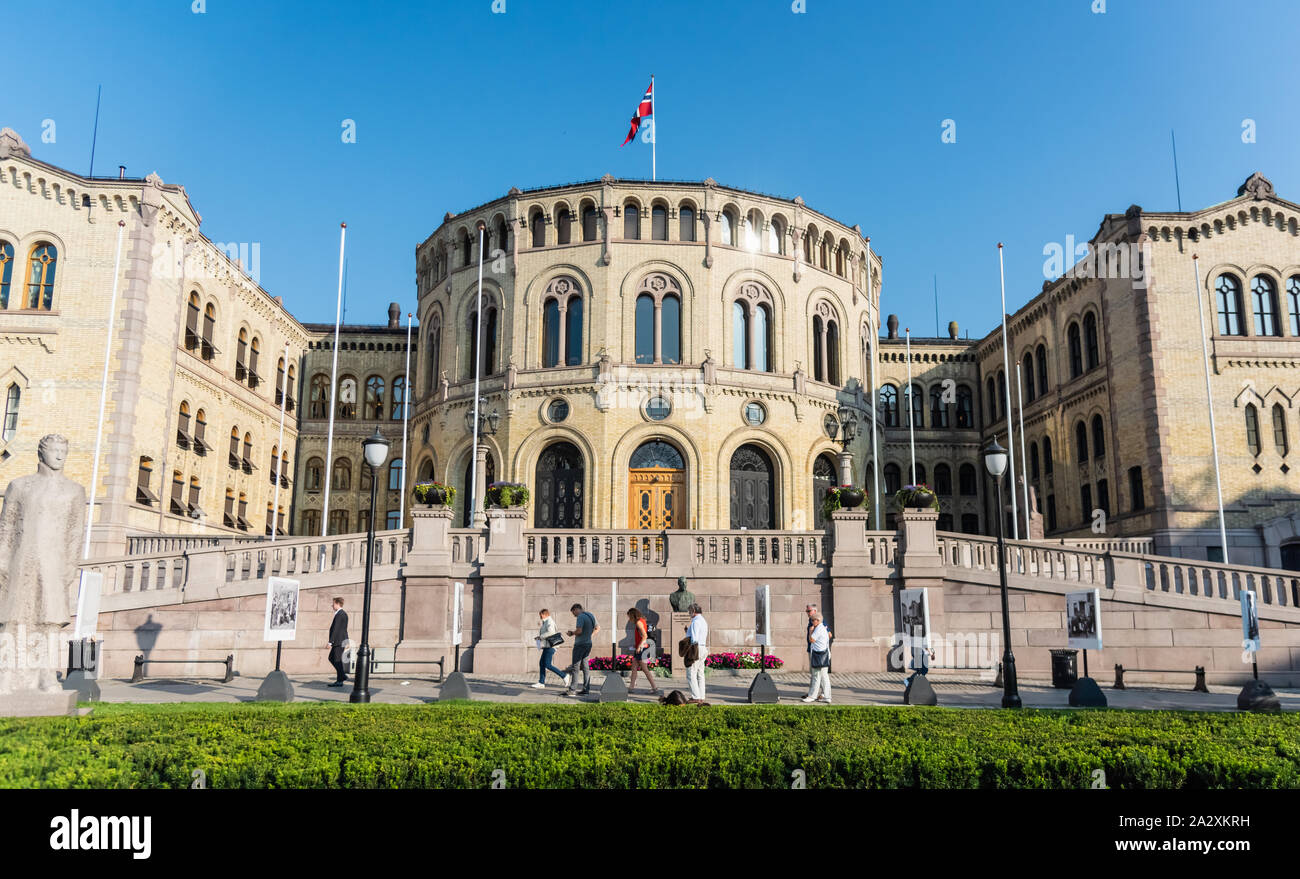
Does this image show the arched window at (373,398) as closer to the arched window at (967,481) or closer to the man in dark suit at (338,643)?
the man in dark suit at (338,643)

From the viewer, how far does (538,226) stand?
3678 centimetres

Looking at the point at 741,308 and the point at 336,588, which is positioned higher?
the point at 741,308

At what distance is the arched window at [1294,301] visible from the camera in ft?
113

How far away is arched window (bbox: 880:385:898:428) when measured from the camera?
5022cm

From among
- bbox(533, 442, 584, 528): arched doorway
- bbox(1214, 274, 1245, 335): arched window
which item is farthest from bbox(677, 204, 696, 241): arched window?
bbox(1214, 274, 1245, 335): arched window

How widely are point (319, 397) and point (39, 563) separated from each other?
1541 inches

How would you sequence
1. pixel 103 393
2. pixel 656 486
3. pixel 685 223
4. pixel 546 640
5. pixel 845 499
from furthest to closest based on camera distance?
1. pixel 685 223
2. pixel 656 486
3. pixel 103 393
4. pixel 845 499
5. pixel 546 640

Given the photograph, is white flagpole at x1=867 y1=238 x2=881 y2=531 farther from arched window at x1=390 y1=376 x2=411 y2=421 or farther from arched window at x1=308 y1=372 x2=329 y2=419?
arched window at x1=308 y1=372 x2=329 y2=419

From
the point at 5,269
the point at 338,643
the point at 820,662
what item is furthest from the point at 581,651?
the point at 5,269

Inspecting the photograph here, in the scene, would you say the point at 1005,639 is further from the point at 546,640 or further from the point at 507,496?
the point at 507,496
